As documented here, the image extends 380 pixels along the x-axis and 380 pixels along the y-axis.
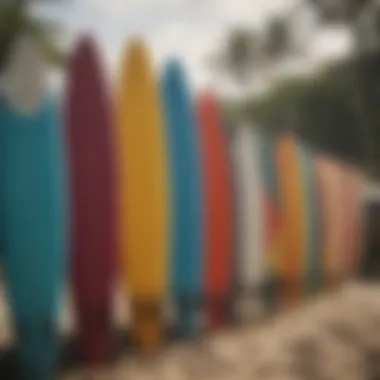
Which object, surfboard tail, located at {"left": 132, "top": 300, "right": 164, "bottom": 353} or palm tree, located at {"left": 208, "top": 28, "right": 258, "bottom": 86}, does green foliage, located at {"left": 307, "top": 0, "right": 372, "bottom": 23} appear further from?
surfboard tail, located at {"left": 132, "top": 300, "right": 164, "bottom": 353}

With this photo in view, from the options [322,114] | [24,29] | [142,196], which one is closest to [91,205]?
[142,196]

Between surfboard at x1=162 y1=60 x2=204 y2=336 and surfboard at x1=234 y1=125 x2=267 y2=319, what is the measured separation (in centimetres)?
6

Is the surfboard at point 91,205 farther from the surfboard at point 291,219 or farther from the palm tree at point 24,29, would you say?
the surfboard at point 291,219

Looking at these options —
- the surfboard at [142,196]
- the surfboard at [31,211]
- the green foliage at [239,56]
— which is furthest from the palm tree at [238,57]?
the surfboard at [31,211]

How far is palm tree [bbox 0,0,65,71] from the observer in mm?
721

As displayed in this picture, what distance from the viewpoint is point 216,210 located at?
819 millimetres

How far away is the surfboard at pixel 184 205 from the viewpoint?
780 millimetres

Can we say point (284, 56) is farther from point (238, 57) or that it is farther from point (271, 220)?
point (271, 220)

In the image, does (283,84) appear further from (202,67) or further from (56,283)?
(56,283)

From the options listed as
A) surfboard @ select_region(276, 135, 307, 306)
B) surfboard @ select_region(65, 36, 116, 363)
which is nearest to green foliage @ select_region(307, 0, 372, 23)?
surfboard @ select_region(276, 135, 307, 306)

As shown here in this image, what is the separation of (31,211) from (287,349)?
1.00ft

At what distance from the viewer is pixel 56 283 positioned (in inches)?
26.4

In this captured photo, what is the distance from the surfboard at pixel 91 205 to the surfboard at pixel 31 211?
0.09 ft

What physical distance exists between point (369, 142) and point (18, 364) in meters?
0.43
